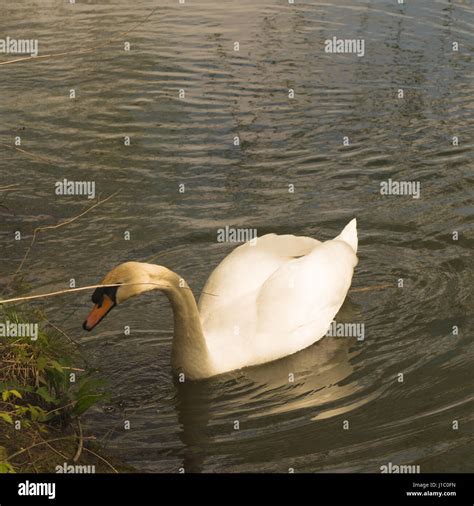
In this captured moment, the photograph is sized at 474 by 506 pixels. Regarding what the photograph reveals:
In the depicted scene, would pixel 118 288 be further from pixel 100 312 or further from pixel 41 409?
pixel 41 409

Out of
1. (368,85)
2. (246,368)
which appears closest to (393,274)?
(246,368)

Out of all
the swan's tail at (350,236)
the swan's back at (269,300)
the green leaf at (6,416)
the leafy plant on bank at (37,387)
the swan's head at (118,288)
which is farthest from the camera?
the swan's tail at (350,236)

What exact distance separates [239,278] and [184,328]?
2.50 ft

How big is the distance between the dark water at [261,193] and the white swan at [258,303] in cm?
14

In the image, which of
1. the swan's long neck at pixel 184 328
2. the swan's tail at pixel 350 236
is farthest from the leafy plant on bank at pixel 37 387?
the swan's tail at pixel 350 236

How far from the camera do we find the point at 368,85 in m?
11.6

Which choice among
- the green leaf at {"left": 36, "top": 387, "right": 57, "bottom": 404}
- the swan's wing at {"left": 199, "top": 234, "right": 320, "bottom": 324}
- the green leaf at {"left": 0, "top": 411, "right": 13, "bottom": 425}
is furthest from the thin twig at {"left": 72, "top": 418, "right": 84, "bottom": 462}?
A: the swan's wing at {"left": 199, "top": 234, "right": 320, "bottom": 324}

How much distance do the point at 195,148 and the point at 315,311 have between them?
323cm

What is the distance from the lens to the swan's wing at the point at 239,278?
7.07m

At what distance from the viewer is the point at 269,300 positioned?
7.09 m

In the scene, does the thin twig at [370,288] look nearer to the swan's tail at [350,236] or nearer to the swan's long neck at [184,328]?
the swan's tail at [350,236]

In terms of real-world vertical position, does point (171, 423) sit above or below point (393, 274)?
below

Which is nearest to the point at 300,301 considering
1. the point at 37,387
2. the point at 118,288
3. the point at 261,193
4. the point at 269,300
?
the point at 269,300
